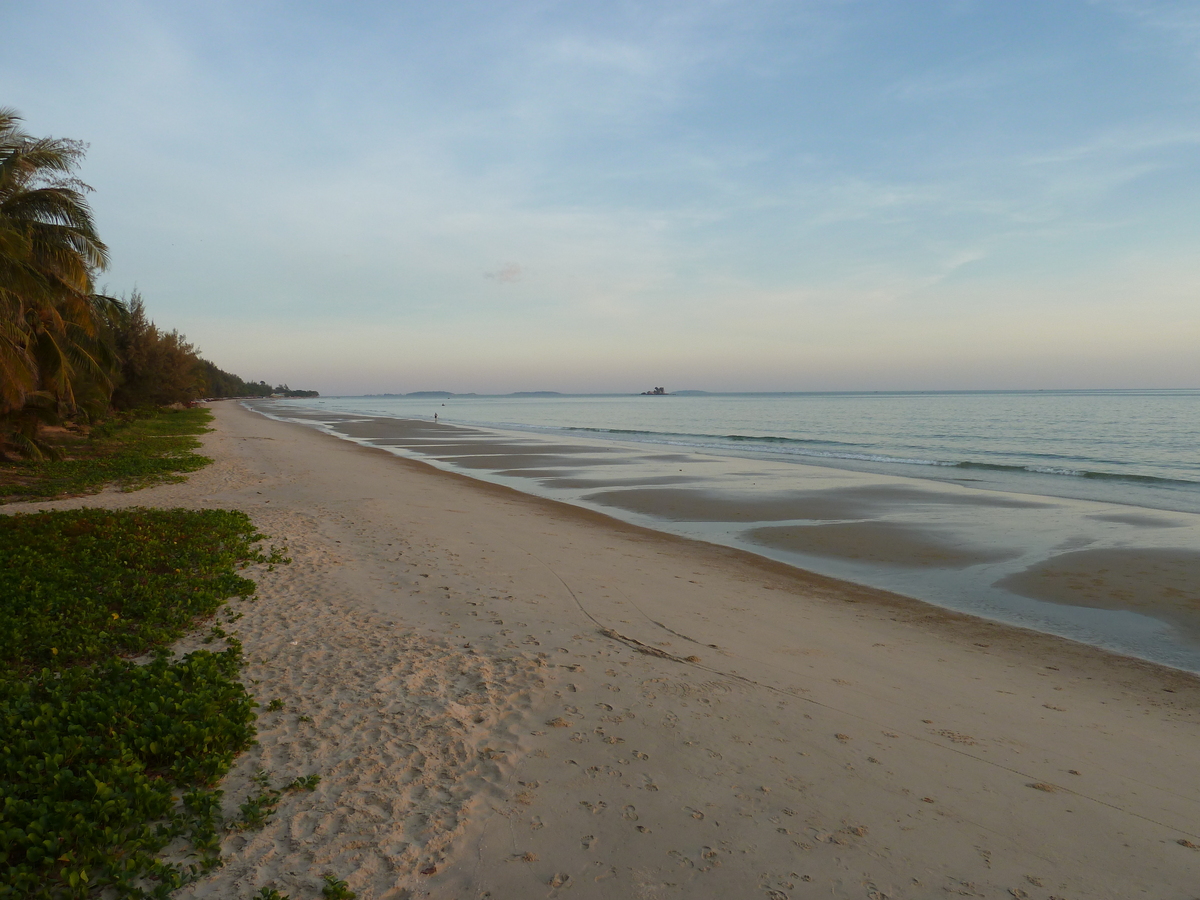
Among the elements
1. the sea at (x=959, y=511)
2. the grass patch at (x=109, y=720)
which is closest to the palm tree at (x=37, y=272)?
the grass patch at (x=109, y=720)

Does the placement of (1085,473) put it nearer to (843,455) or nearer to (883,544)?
(843,455)

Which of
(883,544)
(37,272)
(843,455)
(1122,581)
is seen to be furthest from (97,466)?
(843,455)

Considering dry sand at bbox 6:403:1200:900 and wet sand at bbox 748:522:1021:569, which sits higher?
dry sand at bbox 6:403:1200:900

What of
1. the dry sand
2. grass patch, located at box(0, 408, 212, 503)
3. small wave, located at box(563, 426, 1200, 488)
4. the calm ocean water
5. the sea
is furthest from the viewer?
small wave, located at box(563, 426, 1200, 488)

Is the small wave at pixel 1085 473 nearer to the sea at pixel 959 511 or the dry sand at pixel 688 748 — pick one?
the sea at pixel 959 511

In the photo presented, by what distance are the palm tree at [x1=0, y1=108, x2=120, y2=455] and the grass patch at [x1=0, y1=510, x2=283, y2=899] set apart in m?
7.17

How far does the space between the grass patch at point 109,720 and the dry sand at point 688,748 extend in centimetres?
30

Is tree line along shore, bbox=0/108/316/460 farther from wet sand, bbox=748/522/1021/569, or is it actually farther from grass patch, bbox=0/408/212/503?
wet sand, bbox=748/522/1021/569

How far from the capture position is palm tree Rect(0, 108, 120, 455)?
44.3ft

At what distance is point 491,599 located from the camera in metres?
8.20

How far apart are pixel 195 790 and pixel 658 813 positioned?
263cm

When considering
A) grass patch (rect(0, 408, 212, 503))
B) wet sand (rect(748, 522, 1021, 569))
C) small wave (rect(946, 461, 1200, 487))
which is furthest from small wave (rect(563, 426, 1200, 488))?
grass patch (rect(0, 408, 212, 503))

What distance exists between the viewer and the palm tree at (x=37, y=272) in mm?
13516

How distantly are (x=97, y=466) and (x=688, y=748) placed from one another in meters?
20.4
